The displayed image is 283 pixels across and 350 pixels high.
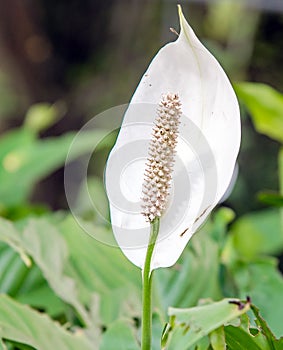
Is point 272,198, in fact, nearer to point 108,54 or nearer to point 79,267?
point 79,267

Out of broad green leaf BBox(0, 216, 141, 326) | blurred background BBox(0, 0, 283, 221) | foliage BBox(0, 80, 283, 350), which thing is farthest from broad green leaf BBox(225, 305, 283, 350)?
blurred background BBox(0, 0, 283, 221)

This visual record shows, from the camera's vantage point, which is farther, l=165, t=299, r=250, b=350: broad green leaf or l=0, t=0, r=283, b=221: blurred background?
l=0, t=0, r=283, b=221: blurred background

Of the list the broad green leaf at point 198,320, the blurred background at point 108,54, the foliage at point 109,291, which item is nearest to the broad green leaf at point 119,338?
the foliage at point 109,291

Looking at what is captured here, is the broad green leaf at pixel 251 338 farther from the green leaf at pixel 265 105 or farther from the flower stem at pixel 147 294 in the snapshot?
the green leaf at pixel 265 105

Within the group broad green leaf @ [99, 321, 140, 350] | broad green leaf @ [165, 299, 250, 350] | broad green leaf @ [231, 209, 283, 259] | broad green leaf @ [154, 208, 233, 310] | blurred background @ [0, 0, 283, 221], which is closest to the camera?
broad green leaf @ [165, 299, 250, 350]

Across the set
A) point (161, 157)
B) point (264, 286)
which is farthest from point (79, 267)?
point (161, 157)

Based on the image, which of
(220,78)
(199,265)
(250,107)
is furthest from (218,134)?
(250,107)

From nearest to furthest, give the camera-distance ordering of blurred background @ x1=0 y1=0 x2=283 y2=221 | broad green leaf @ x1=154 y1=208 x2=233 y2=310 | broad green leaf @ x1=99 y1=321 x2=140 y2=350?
broad green leaf @ x1=99 y1=321 x2=140 y2=350 → broad green leaf @ x1=154 y1=208 x2=233 y2=310 → blurred background @ x1=0 y1=0 x2=283 y2=221

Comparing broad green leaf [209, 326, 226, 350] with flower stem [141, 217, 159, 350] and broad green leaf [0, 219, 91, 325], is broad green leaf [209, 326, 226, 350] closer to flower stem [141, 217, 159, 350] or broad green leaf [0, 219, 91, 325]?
flower stem [141, 217, 159, 350]
